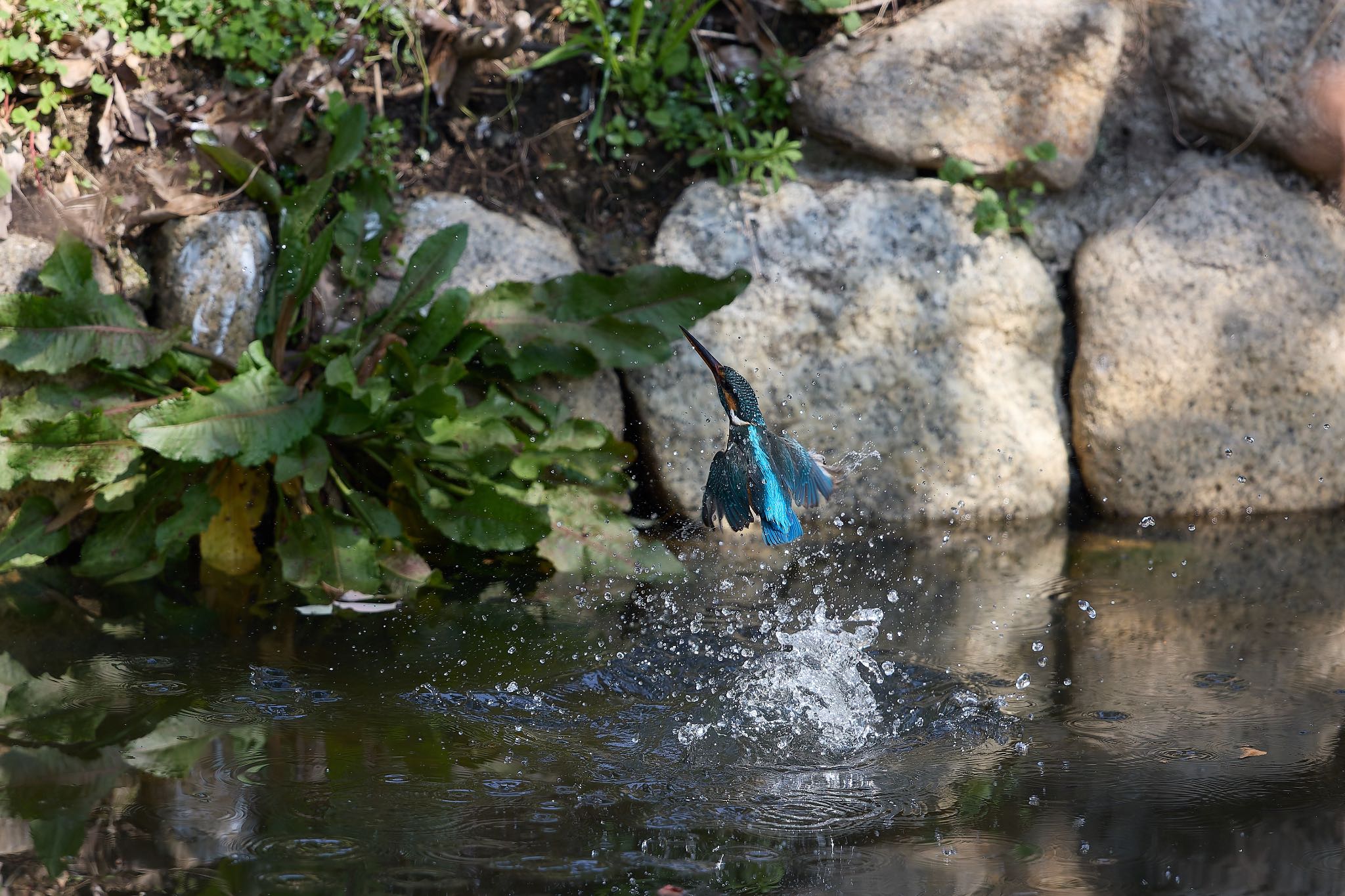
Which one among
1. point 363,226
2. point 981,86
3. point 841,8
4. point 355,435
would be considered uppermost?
point 841,8

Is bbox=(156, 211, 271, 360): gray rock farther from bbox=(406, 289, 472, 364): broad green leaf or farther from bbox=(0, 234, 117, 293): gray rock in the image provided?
bbox=(406, 289, 472, 364): broad green leaf

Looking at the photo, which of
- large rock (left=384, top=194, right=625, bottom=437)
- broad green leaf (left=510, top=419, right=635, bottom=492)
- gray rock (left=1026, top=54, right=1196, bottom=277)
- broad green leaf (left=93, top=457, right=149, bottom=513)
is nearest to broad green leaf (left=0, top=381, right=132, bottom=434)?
broad green leaf (left=93, top=457, right=149, bottom=513)

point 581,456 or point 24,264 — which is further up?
point 24,264

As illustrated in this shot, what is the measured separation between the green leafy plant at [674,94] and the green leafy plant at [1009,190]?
1.95 ft

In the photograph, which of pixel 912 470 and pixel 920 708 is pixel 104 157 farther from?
pixel 920 708

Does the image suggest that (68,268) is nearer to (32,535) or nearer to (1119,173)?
(32,535)

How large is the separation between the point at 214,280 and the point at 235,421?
2.56ft

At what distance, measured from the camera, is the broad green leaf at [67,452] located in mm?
3424

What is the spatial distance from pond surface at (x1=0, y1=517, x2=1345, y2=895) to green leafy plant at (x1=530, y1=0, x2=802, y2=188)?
167 cm

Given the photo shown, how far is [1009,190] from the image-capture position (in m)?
4.69

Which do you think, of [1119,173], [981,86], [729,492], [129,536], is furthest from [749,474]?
[1119,173]

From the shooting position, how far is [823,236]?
4.46 meters

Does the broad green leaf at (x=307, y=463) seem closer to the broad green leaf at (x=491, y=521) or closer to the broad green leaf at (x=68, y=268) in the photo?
the broad green leaf at (x=491, y=521)

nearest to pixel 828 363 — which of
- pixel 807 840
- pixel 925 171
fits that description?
pixel 925 171
